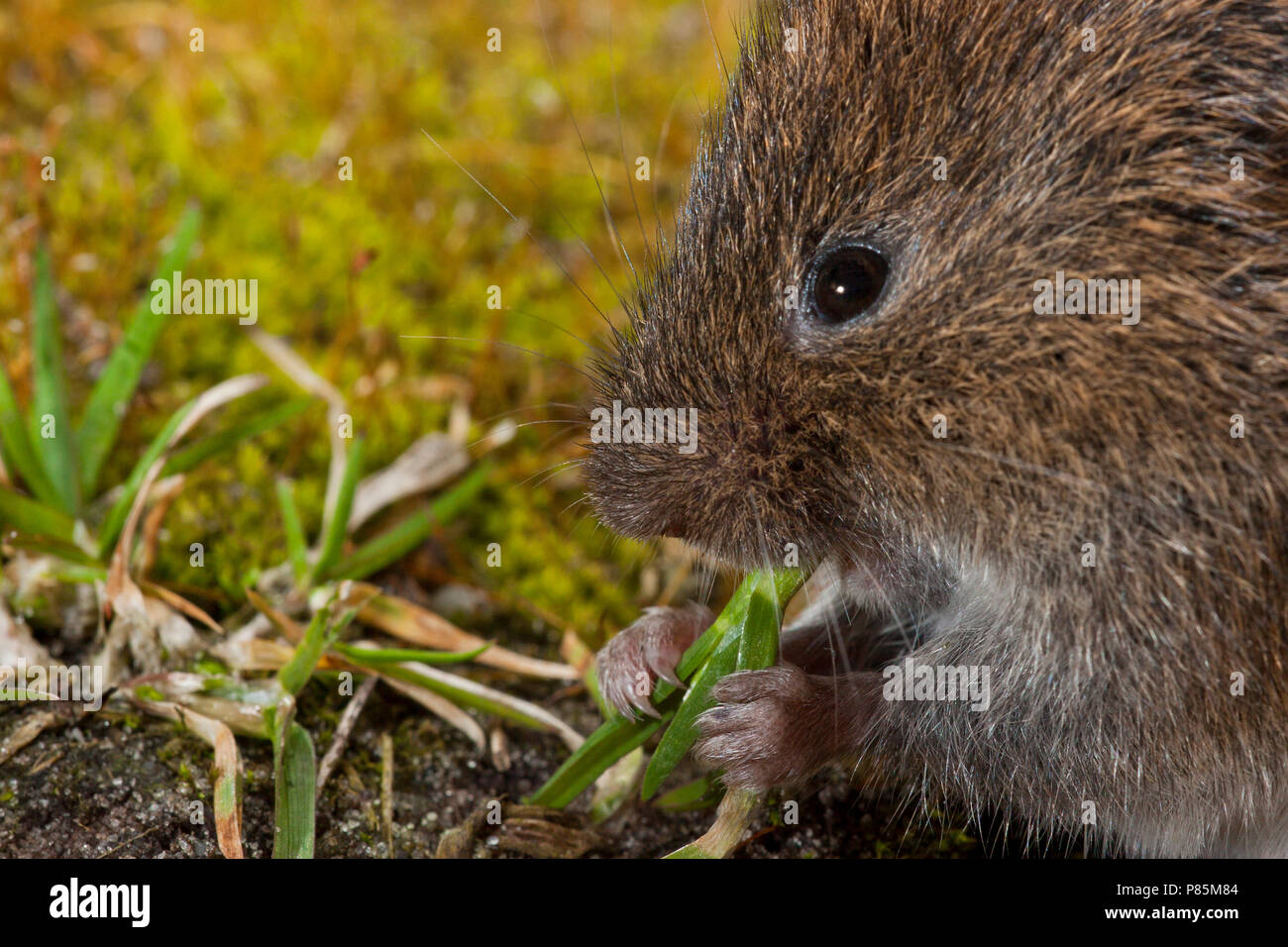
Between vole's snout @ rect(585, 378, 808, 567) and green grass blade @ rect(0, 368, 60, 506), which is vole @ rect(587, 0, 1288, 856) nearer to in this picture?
vole's snout @ rect(585, 378, 808, 567)

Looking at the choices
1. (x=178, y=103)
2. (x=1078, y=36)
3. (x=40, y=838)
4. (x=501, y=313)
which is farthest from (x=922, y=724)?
(x=178, y=103)

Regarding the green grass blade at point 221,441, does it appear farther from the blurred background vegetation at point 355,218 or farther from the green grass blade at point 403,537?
the green grass blade at point 403,537

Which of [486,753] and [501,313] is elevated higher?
[501,313]

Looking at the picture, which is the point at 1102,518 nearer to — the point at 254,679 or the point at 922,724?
the point at 922,724

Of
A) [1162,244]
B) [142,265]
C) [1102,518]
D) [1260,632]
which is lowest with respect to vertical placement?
[1260,632]

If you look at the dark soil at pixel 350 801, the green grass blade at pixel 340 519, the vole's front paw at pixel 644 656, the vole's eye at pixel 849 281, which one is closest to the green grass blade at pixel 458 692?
the dark soil at pixel 350 801

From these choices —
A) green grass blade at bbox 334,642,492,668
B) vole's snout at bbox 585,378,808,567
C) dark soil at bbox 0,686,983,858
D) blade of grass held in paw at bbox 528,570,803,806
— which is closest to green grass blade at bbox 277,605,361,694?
green grass blade at bbox 334,642,492,668

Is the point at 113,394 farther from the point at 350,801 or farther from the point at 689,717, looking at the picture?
the point at 689,717
